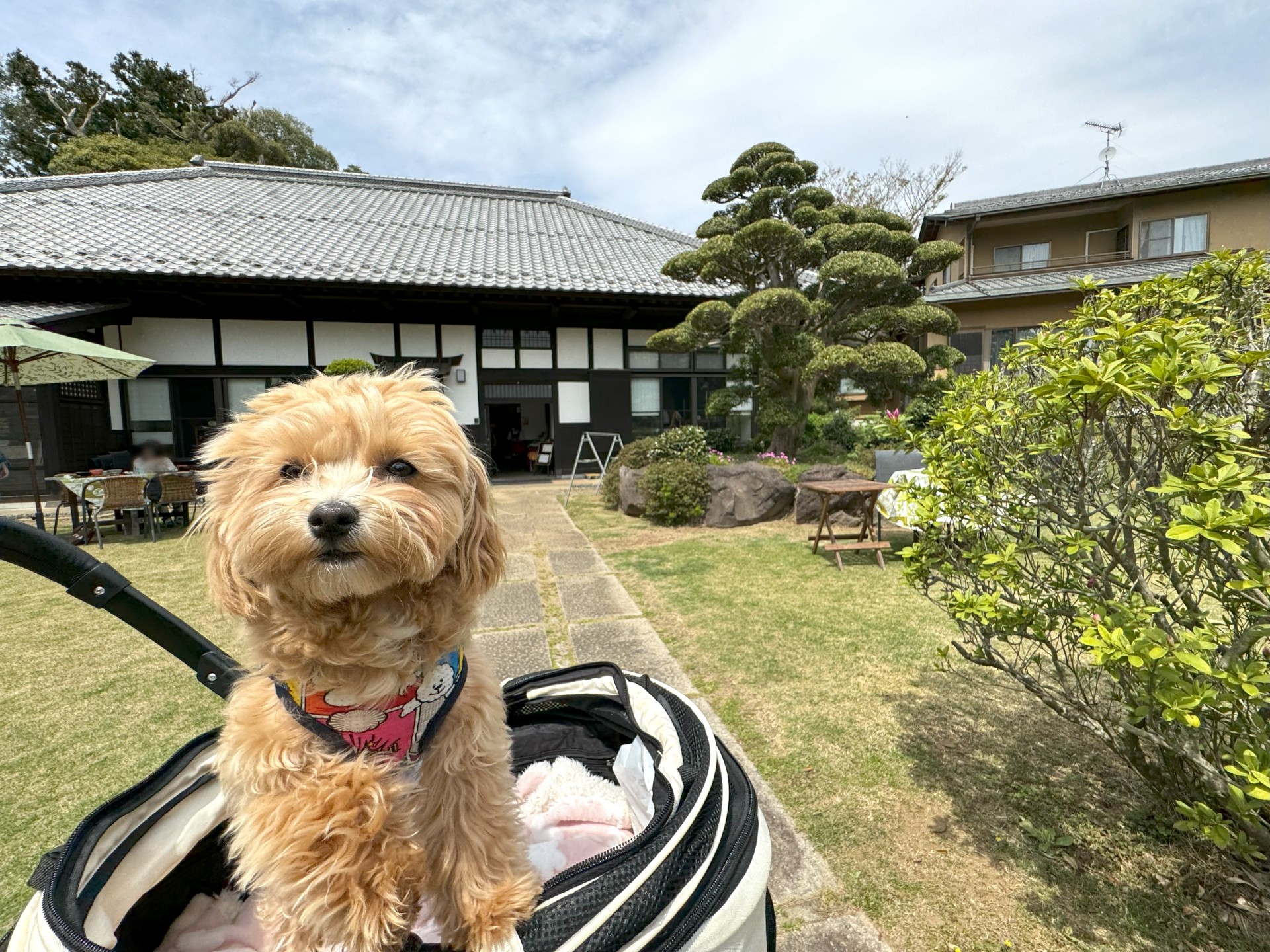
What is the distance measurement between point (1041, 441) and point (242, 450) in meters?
2.36

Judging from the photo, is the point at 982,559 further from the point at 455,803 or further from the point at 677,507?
the point at 677,507

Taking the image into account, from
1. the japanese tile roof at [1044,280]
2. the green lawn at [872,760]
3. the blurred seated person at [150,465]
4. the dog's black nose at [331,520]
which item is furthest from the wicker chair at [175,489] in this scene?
the japanese tile roof at [1044,280]

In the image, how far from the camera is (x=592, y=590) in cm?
500

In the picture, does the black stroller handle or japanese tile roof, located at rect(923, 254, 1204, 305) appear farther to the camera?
japanese tile roof, located at rect(923, 254, 1204, 305)

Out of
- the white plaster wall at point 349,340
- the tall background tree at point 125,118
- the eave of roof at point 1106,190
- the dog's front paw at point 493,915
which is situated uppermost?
the tall background tree at point 125,118

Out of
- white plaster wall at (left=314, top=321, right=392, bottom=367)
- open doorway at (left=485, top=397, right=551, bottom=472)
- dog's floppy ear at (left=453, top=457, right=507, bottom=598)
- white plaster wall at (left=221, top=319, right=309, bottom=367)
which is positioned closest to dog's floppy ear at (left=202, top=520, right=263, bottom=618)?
dog's floppy ear at (left=453, top=457, right=507, bottom=598)

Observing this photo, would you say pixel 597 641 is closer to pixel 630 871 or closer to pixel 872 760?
pixel 872 760

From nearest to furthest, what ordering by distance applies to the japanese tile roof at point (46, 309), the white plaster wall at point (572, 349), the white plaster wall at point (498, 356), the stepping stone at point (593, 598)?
1. the stepping stone at point (593, 598)
2. the japanese tile roof at point (46, 309)
3. the white plaster wall at point (498, 356)
4. the white plaster wall at point (572, 349)

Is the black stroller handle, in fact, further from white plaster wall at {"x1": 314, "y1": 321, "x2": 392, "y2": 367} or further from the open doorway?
the open doorway

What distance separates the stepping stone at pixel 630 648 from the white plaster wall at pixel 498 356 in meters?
9.29

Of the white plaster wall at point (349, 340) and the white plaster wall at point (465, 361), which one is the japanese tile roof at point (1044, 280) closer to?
the white plaster wall at point (465, 361)

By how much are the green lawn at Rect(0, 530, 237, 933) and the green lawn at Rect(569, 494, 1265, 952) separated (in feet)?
7.89

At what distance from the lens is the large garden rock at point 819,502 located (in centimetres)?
696

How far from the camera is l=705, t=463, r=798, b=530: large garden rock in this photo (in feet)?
25.2
